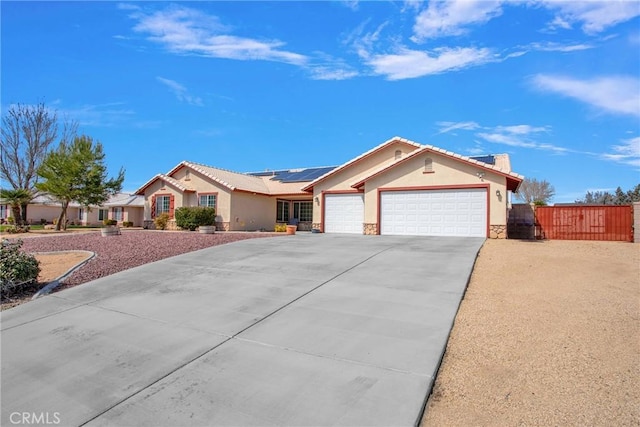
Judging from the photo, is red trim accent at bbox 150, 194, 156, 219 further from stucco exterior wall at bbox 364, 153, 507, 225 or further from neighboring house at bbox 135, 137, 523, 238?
stucco exterior wall at bbox 364, 153, 507, 225

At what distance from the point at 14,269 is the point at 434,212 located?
15.0m

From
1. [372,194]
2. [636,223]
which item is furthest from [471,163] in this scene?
[636,223]

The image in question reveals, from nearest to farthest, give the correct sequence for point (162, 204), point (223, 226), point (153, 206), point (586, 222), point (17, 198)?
point (586, 222) → point (223, 226) → point (162, 204) → point (153, 206) → point (17, 198)

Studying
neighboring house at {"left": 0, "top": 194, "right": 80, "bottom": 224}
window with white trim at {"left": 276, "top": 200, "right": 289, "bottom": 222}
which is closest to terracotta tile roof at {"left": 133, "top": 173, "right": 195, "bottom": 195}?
window with white trim at {"left": 276, "top": 200, "right": 289, "bottom": 222}

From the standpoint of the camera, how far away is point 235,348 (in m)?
4.57

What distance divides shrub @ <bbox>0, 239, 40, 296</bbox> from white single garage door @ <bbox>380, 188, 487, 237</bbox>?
13.6 m

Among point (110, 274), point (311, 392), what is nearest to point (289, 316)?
point (311, 392)

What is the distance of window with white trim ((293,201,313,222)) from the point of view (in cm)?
2784

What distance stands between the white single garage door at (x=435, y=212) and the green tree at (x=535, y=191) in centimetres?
3647

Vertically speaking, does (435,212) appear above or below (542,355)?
above

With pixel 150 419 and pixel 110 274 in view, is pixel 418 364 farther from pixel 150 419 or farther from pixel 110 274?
pixel 110 274

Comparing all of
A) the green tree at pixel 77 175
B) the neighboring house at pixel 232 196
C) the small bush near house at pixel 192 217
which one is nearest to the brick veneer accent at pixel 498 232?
the neighboring house at pixel 232 196

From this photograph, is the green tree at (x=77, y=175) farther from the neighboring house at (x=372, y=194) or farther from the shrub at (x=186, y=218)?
the shrub at (x=186, y=218)

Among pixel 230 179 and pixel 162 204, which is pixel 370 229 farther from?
pixel 162 204
